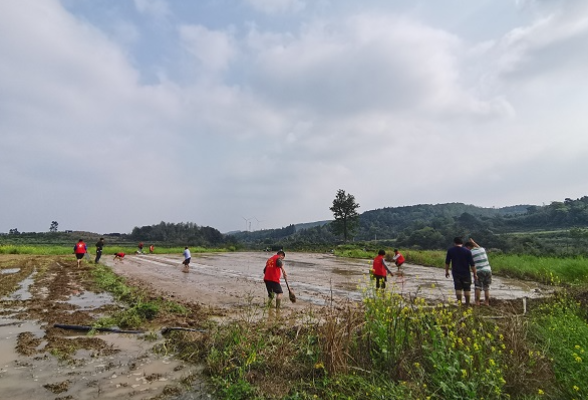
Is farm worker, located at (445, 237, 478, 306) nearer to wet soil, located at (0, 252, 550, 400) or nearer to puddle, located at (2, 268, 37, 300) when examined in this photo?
wet soil, located at (0, 252, 550, 400)

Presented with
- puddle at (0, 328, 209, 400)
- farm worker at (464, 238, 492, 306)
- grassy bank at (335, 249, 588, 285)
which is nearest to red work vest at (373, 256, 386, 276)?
farm worker at (464, 238, 492, 306)

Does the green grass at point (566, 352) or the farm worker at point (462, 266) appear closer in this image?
the green grass at point (566, 352)

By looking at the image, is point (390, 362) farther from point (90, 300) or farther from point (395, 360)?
point (90, 300)

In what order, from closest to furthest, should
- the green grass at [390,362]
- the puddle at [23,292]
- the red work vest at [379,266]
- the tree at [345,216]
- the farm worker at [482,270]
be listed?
the green grass at [390,362] < the farm worker at [482,270] < the red work vest at [379,266] < the puddle at [23,292] < the tree at [345,216]

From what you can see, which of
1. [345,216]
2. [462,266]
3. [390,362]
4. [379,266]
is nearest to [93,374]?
[390,362]

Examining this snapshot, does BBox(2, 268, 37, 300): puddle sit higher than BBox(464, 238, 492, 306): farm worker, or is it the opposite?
BBox(464, 238, 492, 306): farm worker

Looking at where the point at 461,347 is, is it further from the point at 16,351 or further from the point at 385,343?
the point at 16,351

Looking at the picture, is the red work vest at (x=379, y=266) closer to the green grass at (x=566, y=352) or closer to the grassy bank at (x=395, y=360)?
the green grass at (x=566, y=352)

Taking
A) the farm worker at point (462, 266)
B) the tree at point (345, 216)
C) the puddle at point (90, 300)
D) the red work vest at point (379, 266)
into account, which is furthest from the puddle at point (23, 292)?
the tree at point (345, 216)

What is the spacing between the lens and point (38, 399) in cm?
464

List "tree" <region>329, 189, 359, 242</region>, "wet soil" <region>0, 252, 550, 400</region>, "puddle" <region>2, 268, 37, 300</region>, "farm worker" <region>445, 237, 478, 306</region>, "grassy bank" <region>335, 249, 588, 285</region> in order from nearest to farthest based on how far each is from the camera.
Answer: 1. "wet soil" <region>0, 252, 550, 400</region>
2. "farm worker" <region>445, 237, 478, 306</region>
3. "puddle" <region>2, 268, 37, 300</region>
4. "grassy bank" <region>335, 249, 588, 285</region>
5. "tree" <region>329, 189, 359, 242</region>

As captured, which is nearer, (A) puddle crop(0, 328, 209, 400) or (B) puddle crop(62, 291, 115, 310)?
(A) puddle crop(0, 328, 209, 400)

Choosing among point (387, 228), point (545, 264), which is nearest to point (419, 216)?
point (387, 228)

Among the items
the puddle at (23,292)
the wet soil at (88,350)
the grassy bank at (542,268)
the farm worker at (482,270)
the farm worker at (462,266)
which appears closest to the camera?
the wet soil at (88,350)
